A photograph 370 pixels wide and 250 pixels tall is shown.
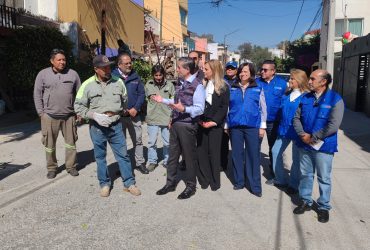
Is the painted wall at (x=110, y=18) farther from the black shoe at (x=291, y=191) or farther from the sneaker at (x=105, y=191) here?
the black shoe at (x=291, y=191)

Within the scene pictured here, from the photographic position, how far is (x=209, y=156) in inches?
222

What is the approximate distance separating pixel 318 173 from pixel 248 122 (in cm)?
123

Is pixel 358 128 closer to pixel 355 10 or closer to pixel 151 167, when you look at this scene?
pixel 151 167

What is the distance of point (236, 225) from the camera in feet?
14.4

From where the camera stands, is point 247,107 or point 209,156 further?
point 209,156

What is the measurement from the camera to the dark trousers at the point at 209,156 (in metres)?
5.51

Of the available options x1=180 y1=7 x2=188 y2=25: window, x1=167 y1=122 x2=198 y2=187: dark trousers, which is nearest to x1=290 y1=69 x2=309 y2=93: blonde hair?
x1=167 y1=122 x2=198 y2=187: dark trousers

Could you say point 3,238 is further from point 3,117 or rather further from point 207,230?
point 3,117

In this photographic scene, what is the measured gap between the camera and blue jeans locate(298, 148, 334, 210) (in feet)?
14.4

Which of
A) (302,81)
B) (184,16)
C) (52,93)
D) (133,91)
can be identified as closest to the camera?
(302,81)

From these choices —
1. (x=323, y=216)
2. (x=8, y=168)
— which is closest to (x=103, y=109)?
(x=8, y=168)

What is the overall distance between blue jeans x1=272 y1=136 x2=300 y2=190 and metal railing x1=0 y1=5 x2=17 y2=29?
10.3m

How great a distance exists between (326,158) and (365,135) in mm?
6749

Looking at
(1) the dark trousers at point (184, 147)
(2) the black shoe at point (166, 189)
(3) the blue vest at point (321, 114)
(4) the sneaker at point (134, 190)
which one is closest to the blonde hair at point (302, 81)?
(3) the blue vest at point (321, 114)
